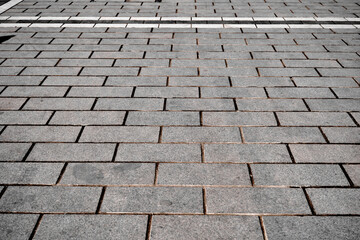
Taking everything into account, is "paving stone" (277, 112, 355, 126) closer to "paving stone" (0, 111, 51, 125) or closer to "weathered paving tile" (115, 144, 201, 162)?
"weathered paving tile" (115, 144, 201, 162)

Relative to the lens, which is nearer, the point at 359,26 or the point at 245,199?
the point at 245,199

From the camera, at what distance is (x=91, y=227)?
2135 mm

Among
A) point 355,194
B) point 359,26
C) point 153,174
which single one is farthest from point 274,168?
point 359,26

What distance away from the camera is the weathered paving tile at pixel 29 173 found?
251cm

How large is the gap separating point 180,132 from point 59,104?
1.55 metres

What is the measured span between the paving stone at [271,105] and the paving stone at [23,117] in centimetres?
223

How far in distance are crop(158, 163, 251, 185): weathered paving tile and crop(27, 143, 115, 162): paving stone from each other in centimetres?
58

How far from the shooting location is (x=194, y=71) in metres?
4.16

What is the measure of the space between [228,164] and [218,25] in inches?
150

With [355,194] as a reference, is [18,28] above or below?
above

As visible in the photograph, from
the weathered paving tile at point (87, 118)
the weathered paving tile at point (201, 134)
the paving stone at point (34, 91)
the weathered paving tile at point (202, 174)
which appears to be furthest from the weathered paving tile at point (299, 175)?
the paving stone at point (34, 91)

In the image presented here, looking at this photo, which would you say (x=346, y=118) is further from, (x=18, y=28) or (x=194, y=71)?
(x=18, y=28)

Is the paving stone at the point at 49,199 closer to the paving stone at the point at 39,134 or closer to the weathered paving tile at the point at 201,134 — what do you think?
the paving stone at the point at 39,134

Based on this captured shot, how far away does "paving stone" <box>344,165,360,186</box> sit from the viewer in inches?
98.2
